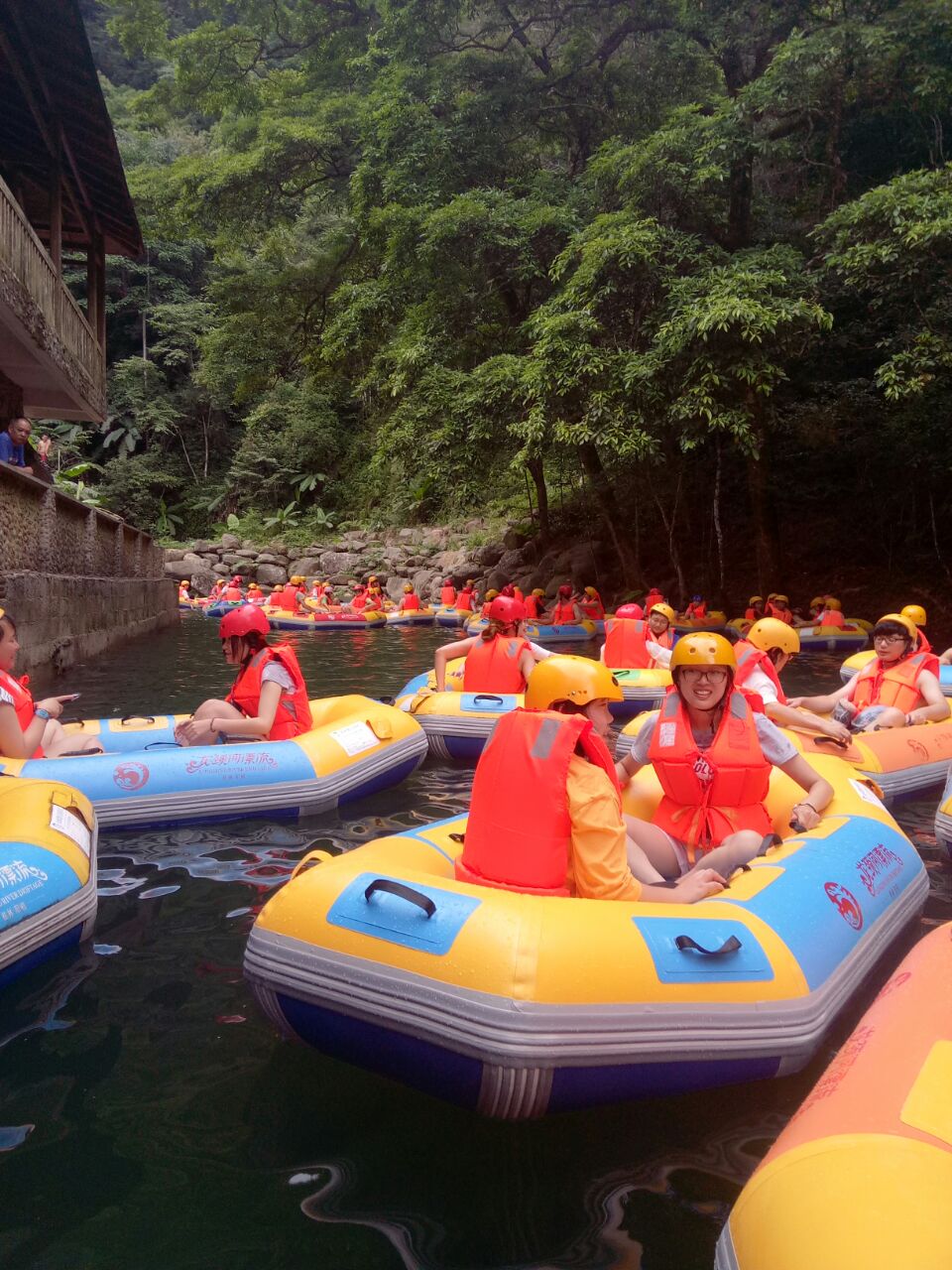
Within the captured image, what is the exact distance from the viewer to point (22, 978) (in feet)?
11.0

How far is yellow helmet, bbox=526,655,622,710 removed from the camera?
9.93ft

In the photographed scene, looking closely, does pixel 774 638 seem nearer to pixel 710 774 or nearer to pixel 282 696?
pixel 710 774

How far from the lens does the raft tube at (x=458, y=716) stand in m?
6.64

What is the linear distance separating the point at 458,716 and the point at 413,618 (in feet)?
44.9

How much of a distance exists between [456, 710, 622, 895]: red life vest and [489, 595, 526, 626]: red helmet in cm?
370

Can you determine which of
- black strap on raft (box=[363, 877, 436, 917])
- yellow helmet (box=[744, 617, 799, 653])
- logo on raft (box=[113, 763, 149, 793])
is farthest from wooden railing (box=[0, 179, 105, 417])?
black strap on raft (box=[363, 877, 436, 917])

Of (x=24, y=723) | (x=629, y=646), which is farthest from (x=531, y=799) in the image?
(x=629, y=646)

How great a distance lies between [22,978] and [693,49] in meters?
17.1

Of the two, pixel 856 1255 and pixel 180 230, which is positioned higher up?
pixel 180 230

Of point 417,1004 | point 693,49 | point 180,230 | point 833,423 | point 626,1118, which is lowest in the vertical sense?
point 626,1118

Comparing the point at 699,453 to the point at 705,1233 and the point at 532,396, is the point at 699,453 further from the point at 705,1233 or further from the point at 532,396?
the point at 705,1233

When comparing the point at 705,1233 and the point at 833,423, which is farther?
the point at 833,423

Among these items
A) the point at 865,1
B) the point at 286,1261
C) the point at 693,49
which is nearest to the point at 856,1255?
the point at 286,1261

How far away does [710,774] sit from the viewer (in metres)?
3.76
